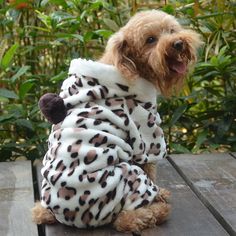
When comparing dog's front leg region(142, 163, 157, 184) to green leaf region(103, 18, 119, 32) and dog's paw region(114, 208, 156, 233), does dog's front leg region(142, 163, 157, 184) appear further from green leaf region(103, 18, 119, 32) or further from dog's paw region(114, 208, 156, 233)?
green leaf region(103, 18, 119, 32)

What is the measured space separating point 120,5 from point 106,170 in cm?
211

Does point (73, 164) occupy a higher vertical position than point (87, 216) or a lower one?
higher

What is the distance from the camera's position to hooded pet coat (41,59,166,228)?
1996 mm

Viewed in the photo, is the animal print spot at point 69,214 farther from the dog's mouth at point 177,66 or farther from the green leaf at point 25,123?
the green leaf at point 25,123

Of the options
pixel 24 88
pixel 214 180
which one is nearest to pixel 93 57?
pixel 24 88

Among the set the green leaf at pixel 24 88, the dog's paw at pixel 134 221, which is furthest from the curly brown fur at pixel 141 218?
the green leaf at pixel 24 88

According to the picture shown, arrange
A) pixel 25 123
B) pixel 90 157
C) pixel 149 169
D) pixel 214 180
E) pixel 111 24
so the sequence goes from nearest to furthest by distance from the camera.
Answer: pixel 90 157, pixel 149 169, pixel 214 180, pixel 25 123, pixel 111 24

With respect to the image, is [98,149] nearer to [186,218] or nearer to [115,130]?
[115,130]

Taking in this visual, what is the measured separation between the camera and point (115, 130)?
6.79 feet

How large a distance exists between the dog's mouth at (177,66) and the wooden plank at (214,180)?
547mm

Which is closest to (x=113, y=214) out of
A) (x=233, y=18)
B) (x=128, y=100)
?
(x=128, y=100)

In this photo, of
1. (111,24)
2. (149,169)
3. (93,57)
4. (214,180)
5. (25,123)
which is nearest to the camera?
(149,169)

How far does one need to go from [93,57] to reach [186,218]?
5.40 ft

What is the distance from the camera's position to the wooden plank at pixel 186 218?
2.05 metres
